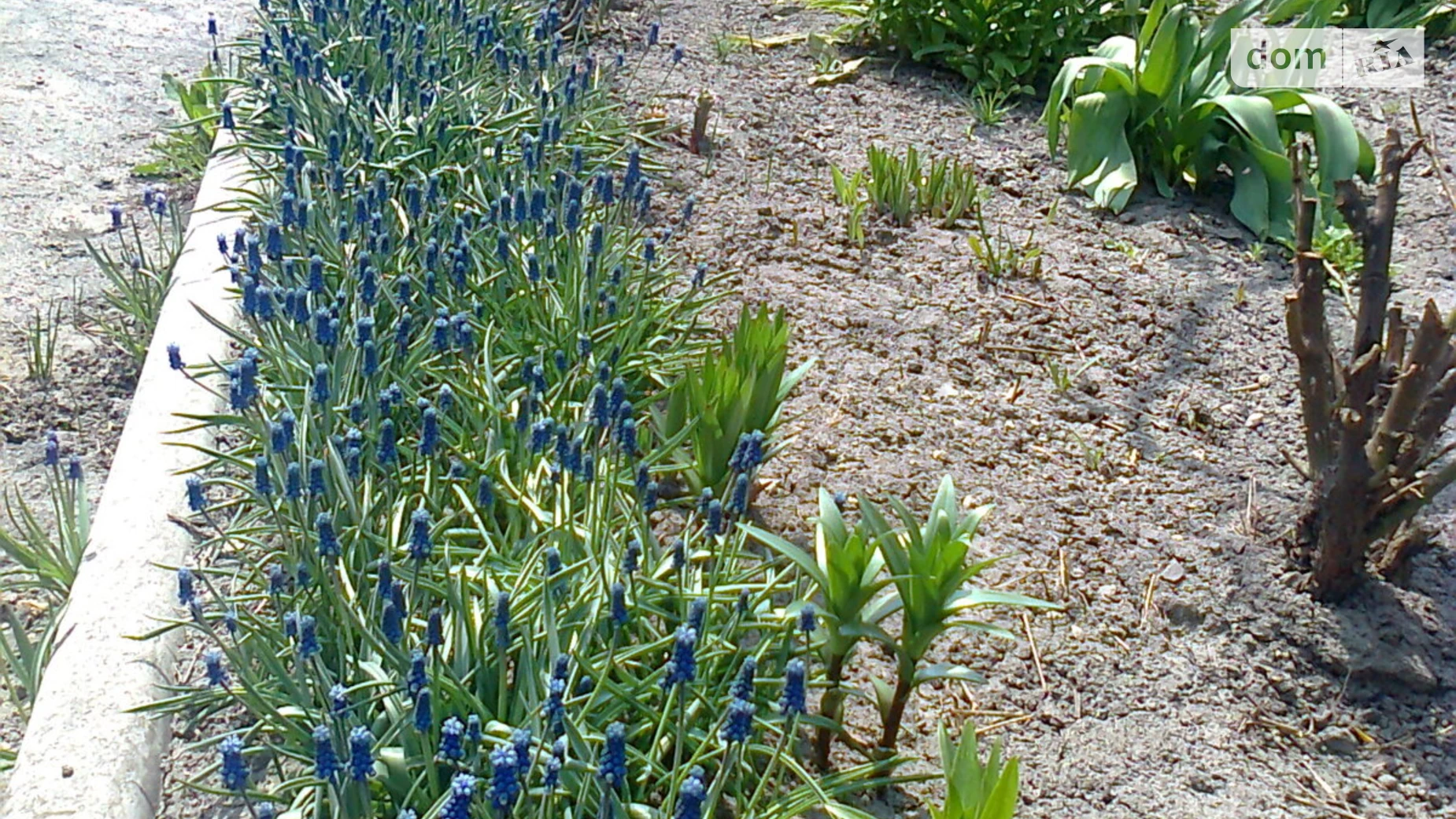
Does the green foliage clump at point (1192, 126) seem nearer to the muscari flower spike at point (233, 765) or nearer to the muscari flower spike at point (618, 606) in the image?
the muscari flower spike at point (618, 606)

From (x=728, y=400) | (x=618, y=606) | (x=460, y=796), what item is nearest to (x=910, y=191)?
(x=728, y=400)

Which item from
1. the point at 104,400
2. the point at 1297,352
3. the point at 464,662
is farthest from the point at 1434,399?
the point at 104,400

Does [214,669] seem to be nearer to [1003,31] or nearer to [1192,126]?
[1192,126]

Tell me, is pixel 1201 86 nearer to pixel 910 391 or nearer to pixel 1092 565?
pixel 910 391

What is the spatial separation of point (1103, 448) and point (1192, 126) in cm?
157

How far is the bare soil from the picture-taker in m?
2.41

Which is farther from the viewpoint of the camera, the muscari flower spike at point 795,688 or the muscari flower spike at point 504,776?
the muscari flower spike at point 795,688

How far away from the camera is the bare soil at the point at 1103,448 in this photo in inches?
94.9

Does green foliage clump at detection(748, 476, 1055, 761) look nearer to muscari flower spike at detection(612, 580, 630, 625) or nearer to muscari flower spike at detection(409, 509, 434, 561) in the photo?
muscari flower spike at detection(612, 580, 630, 625)

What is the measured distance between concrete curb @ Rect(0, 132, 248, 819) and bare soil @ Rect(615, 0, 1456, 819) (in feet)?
3.91

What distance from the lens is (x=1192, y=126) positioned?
428 centimetres

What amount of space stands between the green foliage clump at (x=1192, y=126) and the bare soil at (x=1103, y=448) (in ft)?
0.40

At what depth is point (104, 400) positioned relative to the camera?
3.39 m

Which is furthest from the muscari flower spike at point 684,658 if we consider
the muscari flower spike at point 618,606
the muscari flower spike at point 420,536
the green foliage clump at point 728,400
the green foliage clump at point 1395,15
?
the green foliage clump at point 1395,15
